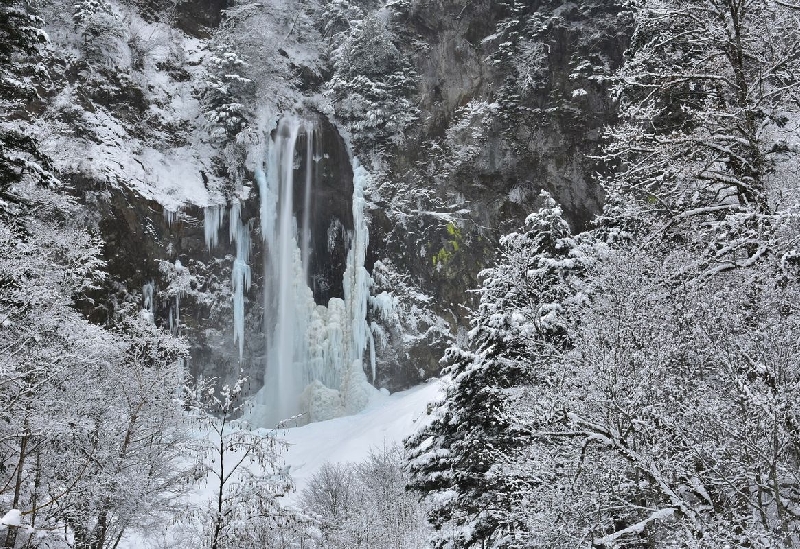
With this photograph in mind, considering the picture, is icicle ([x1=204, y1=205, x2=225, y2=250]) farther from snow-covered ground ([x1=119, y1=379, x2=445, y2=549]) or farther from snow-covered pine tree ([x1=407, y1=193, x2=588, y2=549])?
snow-covered pine tree ([x1=407, y1=193, x2=588, y2=549])

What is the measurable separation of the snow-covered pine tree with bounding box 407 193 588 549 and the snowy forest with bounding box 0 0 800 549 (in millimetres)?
82

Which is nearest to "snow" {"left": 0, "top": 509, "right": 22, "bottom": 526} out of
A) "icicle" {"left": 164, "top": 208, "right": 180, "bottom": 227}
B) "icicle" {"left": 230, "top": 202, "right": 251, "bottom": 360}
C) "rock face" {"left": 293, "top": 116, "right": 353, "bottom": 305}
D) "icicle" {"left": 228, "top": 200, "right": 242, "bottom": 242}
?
"icicle" {"left": 230, "top": 202, "right": 251, "bottom": 360}

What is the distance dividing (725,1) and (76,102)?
32206 mm

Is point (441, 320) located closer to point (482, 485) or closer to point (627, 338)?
point (482, 485)

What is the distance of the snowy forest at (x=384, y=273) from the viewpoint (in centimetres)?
712

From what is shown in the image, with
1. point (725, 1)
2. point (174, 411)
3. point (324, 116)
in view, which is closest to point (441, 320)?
point (324, 116)

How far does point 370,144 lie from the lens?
118 ft

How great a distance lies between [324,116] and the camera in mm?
37312

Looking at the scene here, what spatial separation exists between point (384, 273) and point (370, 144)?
7950 mm

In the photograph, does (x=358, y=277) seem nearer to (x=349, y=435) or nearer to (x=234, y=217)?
(x=234, y=217)

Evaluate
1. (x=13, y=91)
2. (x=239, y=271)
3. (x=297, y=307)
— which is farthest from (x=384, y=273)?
(x=13, y=91)

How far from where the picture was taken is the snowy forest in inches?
280

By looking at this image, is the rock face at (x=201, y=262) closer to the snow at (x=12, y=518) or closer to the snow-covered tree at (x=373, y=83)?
the snow-covered tree at (x=373, y=83)

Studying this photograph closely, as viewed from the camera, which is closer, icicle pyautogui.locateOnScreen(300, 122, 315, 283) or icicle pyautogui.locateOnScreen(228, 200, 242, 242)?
icicle pyautogui.locateOnScreen(228, 200, 242, 242)
